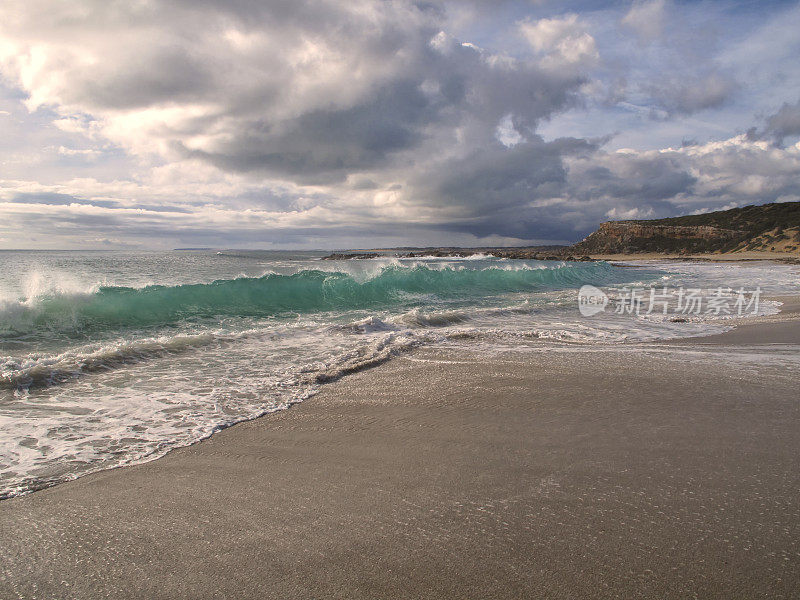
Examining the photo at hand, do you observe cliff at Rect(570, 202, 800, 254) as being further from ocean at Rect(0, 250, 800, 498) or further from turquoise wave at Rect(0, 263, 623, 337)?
turquoise wave at Rect(0, 263, 623, 337)

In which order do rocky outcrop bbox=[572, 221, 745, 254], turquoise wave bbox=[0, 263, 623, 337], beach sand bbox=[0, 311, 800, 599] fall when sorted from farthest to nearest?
1. rocky outcrop bbox=[572, 221, 745, 254]
2. turquoise wave bbox=[0, 263, 623, 337]
3. beach sand bbox=[0, 311, 800, 599]

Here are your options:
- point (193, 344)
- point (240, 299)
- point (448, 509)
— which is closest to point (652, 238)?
point (240, 299)

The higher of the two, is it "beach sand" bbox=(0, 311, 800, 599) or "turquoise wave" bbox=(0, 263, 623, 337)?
"turquoise wave" bbox=(0, 263, 623, 337)

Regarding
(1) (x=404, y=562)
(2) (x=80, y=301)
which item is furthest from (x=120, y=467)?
(2) (x=80, y=301)

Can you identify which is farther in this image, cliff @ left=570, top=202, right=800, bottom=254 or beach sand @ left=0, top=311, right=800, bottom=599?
cliff @ left=570, top=202, right=800, bottom=254

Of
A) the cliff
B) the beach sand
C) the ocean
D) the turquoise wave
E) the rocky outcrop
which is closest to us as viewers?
the beach sand

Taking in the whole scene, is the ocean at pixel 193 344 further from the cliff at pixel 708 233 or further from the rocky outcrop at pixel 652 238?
the rocky outcrop at pixel 652 238

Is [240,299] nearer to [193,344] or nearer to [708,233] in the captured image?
[193,344]

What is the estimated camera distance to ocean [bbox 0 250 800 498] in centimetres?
401

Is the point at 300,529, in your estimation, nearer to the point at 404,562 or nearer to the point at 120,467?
the point at 404,562

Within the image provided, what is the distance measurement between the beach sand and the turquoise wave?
8.75 meters

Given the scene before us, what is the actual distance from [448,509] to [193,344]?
22.0 ft

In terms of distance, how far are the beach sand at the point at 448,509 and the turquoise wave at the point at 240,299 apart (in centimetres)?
875

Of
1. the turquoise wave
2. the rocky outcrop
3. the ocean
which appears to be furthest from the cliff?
the turquoise wave
